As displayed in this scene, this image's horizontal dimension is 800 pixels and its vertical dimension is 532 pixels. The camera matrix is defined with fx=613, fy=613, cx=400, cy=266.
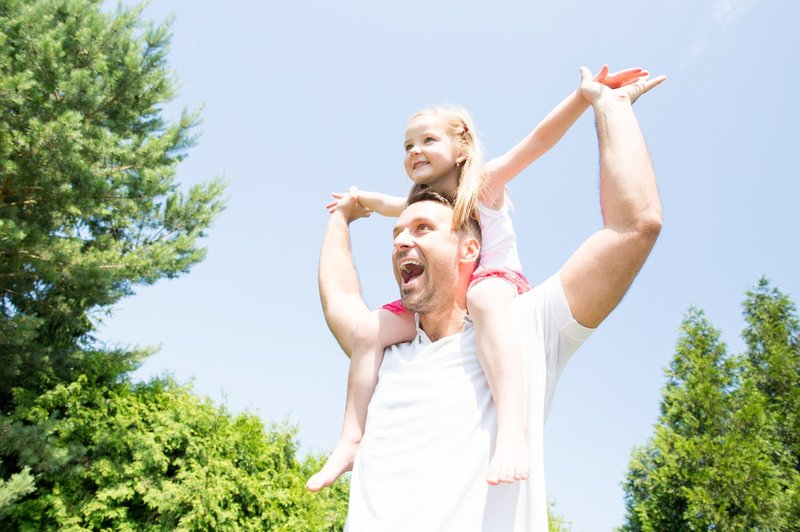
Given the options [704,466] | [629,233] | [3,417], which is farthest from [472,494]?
[704,466]

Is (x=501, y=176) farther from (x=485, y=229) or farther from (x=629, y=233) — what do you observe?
(x=629, y=233)

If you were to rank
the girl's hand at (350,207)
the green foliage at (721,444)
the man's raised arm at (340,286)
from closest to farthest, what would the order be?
1. the man's raised arm at (340,286)
2. the girl's hand at (350,207)
3. the green foliage at (721,444)

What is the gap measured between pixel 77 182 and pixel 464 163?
5.96 metres

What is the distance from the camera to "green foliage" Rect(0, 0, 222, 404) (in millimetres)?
5828

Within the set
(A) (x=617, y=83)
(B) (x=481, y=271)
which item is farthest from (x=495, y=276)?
(A) (x=617, y=83)

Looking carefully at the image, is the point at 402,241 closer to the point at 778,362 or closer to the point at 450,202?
the point at 450,202

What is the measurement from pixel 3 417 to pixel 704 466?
9379mm

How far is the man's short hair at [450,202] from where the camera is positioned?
1.39 m

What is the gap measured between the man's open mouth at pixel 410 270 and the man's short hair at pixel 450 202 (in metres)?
0.12

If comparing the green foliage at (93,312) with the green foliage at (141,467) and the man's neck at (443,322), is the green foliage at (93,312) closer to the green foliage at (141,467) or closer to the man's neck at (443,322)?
the green foliage at (141,467)

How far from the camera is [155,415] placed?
6.74m

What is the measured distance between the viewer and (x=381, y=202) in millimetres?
1727

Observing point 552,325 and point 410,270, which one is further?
point 410,270

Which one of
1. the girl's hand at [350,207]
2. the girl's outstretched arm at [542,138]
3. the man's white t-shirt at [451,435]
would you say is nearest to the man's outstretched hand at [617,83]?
the girl's outstretched arm at [542,138]
